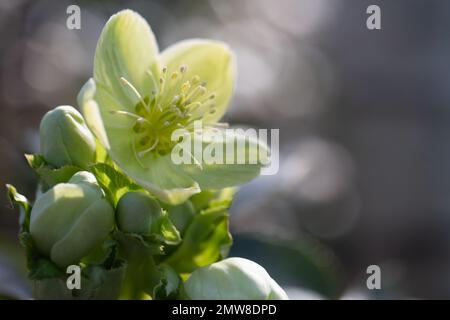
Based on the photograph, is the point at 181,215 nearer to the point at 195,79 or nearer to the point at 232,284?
the point at 232,284

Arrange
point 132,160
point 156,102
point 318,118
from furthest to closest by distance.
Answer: point 318,118 → point 156,102 → point 132,160

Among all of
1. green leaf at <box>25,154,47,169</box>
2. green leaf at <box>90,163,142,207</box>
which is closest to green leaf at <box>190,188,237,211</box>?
green leaf at <box>90,163,142,207</box>

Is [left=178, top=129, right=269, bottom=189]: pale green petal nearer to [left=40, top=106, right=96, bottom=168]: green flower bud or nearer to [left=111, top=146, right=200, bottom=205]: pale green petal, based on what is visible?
[left=111, top=146, right=200, bottom=205]: pale green petal

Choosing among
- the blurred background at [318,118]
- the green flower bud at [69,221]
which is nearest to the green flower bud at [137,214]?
the green flower bud at [69,221]

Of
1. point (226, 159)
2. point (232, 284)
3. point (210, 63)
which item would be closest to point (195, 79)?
point (210, 63)

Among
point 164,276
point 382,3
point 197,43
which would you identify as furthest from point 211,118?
point 382,3
